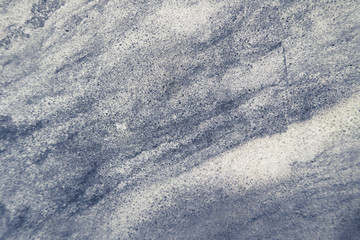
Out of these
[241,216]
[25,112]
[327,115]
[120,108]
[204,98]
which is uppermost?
[25,112]

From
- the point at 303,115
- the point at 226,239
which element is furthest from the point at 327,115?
the point at 226,239

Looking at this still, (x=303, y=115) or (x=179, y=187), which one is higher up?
(x=303, y=115)

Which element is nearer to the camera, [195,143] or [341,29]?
[341,29]

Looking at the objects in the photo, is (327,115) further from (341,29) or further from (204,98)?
(204,98)

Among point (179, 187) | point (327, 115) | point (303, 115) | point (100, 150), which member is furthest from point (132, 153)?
point (327, 115)

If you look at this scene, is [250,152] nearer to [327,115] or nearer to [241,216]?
[241,216]

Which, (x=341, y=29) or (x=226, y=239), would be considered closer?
(x=341, y=29)
